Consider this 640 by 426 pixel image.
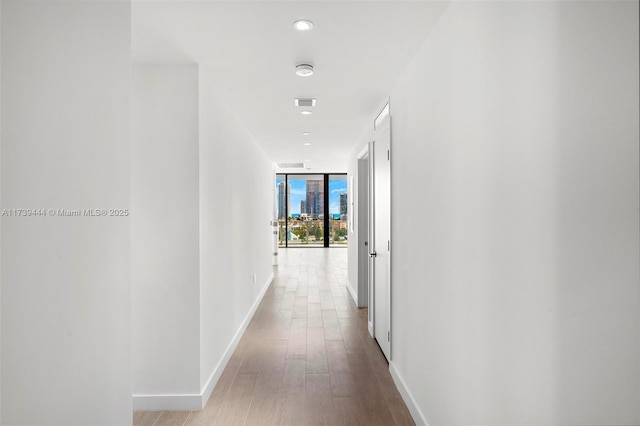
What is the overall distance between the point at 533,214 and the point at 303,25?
1.57 m

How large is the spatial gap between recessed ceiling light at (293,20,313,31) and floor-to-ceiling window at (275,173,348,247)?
1095 centimetres

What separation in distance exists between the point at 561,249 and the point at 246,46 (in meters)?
2.10

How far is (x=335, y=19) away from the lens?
6.77 ft

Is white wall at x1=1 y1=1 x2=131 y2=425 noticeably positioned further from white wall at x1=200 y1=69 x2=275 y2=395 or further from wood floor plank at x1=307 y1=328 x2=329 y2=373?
wood floor plank at x1=307 y1=328 x2=329 y2=373

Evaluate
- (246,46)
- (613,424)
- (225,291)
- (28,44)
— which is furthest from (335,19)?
→ (225,291)

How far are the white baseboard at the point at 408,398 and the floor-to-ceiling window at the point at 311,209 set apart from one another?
10.0m

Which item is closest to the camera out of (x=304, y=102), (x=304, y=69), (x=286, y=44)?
(x=286, y=44)

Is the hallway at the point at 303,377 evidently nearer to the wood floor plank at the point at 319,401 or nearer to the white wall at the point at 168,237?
the wood floor plank at the point at 319,401

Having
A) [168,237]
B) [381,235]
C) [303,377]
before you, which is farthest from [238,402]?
[381,235]

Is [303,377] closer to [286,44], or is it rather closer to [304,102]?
[304,102]

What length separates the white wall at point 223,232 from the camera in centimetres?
291

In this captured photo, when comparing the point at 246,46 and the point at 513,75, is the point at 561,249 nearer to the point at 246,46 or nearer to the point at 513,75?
the point at 513,75

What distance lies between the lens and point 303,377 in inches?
128

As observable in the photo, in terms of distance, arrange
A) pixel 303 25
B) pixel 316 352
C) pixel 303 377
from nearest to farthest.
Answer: pixel 303 25 → pixel 303 377 → pixel 316 352
